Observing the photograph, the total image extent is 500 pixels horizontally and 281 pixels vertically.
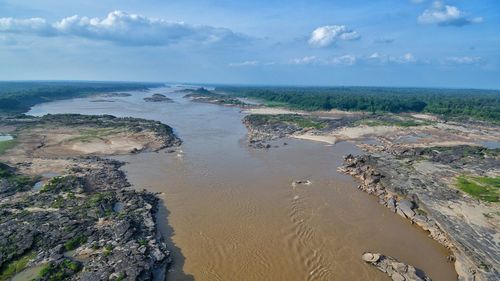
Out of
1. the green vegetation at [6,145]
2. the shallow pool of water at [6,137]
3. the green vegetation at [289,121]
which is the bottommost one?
the shallow pool of water at [6,137]

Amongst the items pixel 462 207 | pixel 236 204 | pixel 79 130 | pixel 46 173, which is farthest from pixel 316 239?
pixel 79 130

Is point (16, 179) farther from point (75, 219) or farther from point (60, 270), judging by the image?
point (60, 270)

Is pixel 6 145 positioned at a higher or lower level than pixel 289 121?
lower

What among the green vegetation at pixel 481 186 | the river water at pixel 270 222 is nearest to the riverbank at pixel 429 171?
the green vegetation at pixel 481 186

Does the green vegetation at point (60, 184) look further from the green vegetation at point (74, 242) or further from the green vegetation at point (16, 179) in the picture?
the green vegetation at point (74, 242)

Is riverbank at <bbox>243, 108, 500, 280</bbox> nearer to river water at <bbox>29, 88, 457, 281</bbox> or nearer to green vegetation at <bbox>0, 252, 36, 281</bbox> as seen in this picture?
river water at <bbox>29, 88, 457, 281</bbox>

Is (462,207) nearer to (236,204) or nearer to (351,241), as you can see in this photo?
(351,241)

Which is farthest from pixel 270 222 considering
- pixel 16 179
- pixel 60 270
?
pixel 16 179
